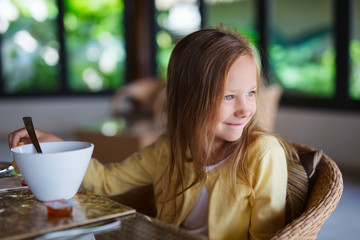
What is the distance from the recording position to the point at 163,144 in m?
1.24

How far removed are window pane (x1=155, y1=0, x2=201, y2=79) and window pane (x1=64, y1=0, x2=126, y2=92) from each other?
587 mm

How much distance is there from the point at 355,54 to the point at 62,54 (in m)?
3.69

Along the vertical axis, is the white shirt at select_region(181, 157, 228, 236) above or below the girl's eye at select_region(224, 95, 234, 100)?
below

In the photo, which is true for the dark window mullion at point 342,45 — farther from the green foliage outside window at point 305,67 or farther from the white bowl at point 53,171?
the white bowl at point 53,171

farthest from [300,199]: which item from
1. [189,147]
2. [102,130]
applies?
[102,130]

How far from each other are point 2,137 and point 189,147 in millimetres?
4909

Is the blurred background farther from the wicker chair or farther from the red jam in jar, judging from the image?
the red jam in jar

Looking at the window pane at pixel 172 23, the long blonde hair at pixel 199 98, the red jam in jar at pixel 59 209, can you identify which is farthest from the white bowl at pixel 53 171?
the window pane at pixel 172 23

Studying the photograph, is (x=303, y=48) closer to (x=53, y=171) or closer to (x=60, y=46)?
(x=60, y=46)

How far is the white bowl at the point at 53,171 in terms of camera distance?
2.56 feet

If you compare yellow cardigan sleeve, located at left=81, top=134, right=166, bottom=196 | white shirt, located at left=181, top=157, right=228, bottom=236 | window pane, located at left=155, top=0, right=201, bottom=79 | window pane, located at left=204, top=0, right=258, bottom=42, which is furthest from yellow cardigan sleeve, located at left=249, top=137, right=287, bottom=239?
window pane, located at left=155, top=0, right=201, bottom=79

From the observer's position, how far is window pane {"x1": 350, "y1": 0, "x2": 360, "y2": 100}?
Result: 12.3ft

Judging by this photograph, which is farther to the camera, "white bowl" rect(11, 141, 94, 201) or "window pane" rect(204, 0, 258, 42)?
"window pane" rect(204, 0, 258, 42)

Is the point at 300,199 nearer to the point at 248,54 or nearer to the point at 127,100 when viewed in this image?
the point at 248,54
